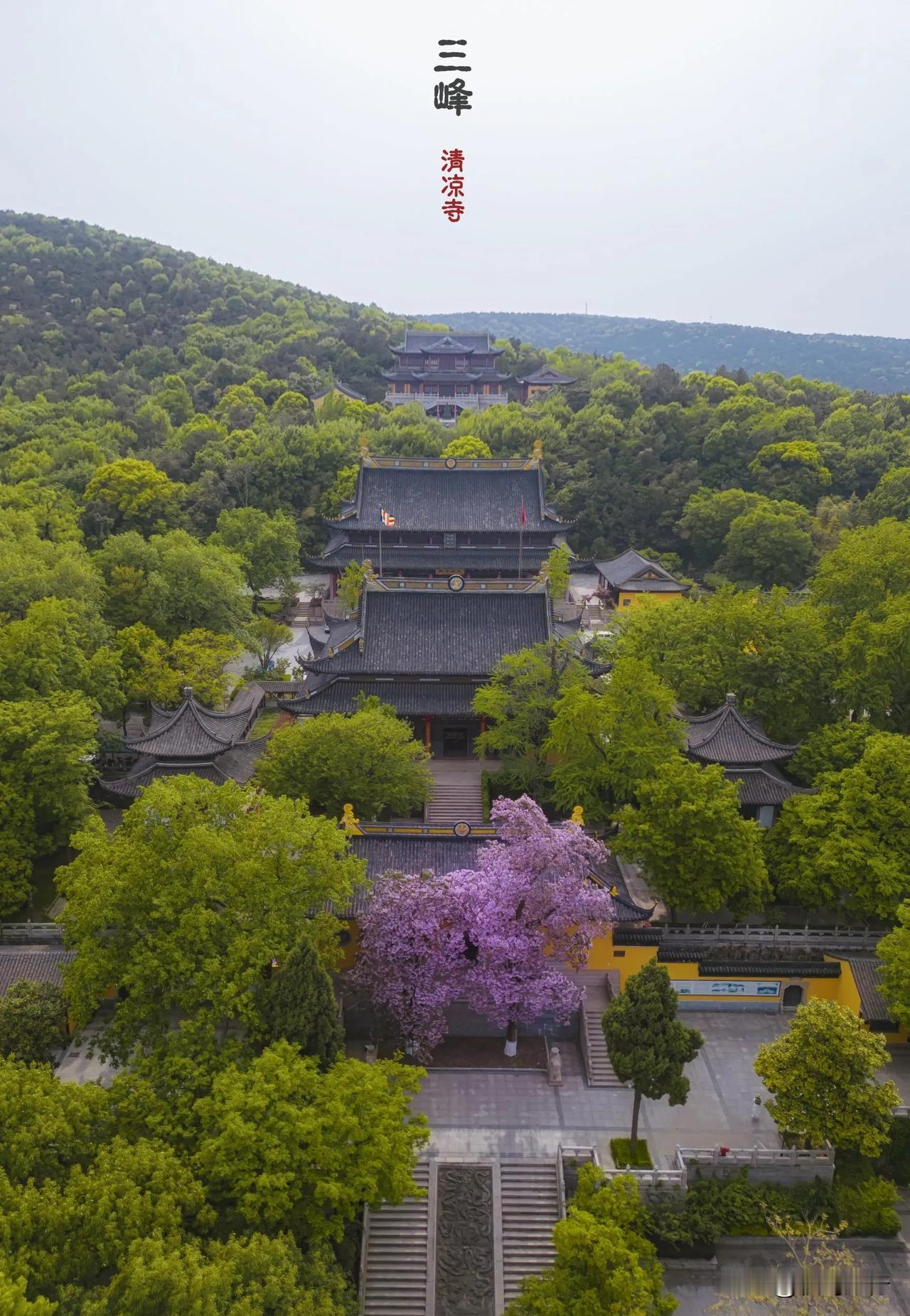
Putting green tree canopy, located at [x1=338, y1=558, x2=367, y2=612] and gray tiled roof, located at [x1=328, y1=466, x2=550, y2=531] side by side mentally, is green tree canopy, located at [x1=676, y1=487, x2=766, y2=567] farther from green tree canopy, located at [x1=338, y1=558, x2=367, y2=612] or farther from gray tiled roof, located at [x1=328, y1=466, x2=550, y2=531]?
green tree canopy, located at [x1=338, y1=558, x2=367, y2=612]

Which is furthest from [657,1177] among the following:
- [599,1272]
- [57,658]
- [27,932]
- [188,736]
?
[57,658]

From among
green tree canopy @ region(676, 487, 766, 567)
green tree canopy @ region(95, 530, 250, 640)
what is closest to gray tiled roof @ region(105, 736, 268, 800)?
green tree canopy @ region(95, 530, 250, 640)

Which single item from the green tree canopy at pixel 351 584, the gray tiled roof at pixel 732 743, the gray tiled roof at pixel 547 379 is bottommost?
the gray tiled roof at pixel 732 743

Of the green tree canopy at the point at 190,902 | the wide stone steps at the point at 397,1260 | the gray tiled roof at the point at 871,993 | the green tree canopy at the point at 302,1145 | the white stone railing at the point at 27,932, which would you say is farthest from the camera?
the white stone railing at the point at 27,932

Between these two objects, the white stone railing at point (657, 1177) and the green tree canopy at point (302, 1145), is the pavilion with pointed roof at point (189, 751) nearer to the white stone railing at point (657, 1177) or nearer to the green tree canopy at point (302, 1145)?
the green tree canopy at point (302, 1145)

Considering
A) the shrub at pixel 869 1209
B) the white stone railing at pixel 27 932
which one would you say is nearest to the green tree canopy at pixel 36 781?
the white stone railing at pixel 27 932

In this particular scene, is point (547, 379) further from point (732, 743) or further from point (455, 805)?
point (455, 805)
